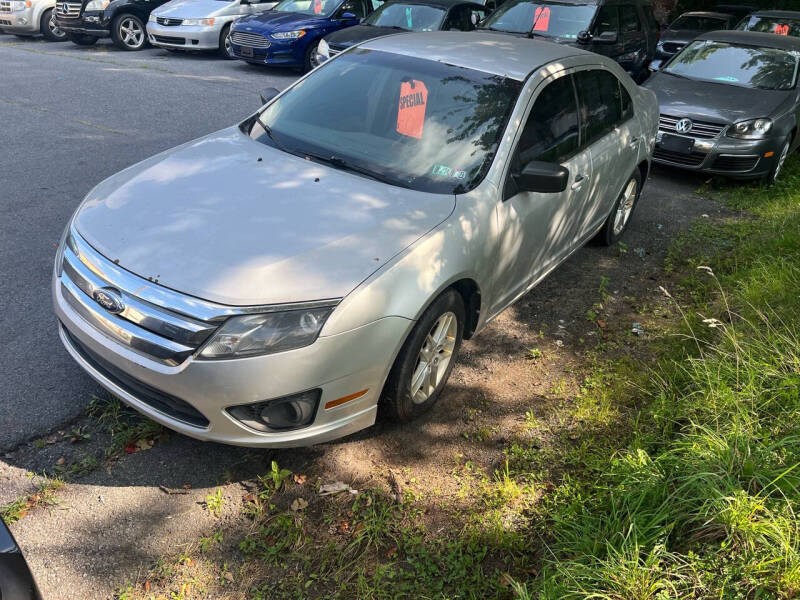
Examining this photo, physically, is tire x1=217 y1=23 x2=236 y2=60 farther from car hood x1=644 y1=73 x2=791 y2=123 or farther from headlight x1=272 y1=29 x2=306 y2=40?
car hood x1=644 y1=73 x2=791 y2=123

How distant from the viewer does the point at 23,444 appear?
3148 mm

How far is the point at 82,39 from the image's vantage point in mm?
13594

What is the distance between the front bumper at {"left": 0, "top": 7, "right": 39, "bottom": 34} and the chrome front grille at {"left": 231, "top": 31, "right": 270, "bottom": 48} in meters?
5.19

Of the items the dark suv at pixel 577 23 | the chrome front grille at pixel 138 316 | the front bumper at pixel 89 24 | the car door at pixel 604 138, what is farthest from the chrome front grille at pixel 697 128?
the front bumper at pixel 89 24

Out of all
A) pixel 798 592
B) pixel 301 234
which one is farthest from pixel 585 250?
pixel 798 592

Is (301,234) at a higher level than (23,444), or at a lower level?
higher

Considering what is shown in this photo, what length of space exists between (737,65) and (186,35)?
9.50 metres

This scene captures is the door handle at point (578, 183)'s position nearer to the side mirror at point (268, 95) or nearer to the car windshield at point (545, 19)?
the side mirror at point (268, 95)

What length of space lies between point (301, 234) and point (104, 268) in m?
0.86

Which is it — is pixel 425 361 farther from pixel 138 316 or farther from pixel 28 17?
pixel 28 17

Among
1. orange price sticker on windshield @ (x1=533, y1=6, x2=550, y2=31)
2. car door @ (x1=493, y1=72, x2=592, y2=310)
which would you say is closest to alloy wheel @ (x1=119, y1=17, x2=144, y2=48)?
orange price sticker on windshield @ (x1=533, y1=6, x2=550, y2=31)

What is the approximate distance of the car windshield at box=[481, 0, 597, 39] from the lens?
9.70 metres

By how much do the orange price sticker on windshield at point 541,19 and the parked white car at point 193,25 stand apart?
572cm

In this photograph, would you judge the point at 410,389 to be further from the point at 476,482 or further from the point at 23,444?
the point at 23,444
